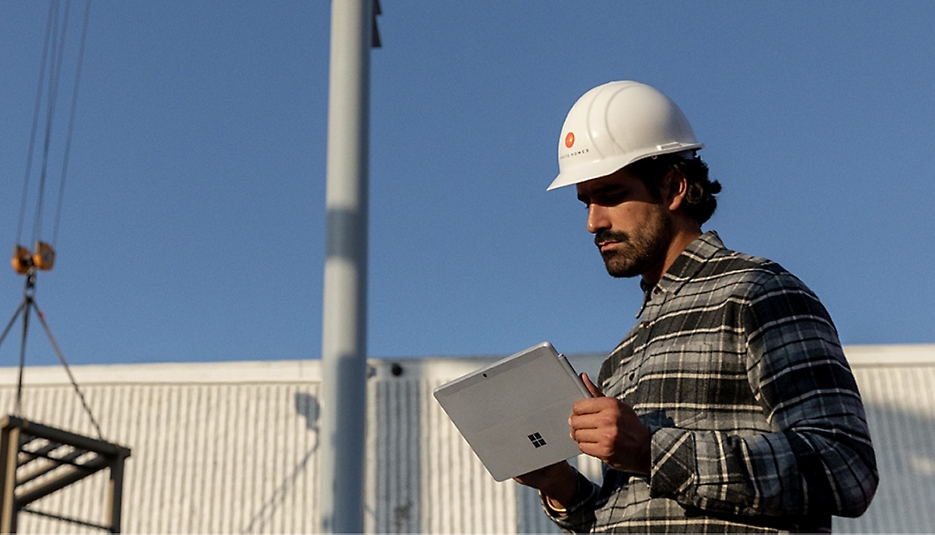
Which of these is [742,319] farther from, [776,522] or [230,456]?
[230,456]

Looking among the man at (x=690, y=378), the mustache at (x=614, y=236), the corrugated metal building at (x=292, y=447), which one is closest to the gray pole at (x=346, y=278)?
the man at (x=690, y=378)

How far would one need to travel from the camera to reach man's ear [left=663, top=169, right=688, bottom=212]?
2943mm

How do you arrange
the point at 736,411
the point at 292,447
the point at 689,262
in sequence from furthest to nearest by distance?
the point at 292,447 < the point at 689,262 < the point at 736,411

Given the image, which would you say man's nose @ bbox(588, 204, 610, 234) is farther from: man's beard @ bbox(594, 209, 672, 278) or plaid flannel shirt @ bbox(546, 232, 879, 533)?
plaid flannel shirt @ bbox(546, 232, 879, 533)

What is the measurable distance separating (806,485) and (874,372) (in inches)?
604

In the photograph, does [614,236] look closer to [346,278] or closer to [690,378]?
[690,378]

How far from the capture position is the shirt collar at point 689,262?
2.79m

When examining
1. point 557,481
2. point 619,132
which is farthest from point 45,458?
point 619,132

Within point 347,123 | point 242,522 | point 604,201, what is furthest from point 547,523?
point 604,201

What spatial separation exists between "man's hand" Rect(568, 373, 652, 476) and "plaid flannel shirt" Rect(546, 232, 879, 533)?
0.04 metres

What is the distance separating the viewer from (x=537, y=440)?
261 cm

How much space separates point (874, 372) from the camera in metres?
16.5

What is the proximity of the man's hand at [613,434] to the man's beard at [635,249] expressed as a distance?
2.18ft

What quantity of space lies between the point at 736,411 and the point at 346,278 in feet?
20.3
